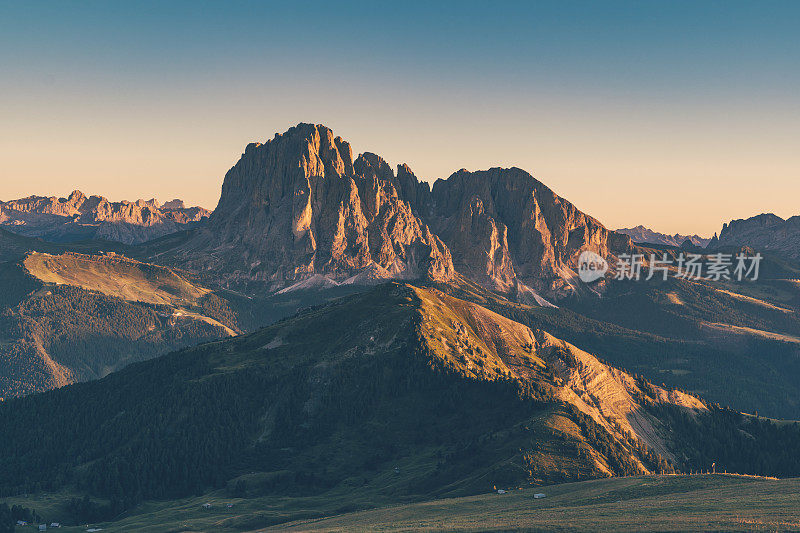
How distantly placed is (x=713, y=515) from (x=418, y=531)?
198 feet

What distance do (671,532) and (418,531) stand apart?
5457 cm

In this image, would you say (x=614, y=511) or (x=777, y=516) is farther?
(x=614, y=511)

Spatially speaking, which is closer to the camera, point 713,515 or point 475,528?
point 713,515

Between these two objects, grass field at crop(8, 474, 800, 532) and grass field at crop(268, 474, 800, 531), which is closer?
grass field at crop(8, 474, 800, 532)

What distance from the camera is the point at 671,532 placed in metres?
133

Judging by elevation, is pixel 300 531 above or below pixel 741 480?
below

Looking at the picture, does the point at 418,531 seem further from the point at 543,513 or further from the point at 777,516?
the point at 777,516

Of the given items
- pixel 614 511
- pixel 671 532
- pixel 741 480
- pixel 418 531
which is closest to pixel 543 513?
pixel 614 511

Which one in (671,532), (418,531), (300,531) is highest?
(671,532)

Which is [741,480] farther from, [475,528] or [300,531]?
[300,531]

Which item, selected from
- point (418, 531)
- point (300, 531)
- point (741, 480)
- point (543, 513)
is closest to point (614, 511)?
point (543, 513)

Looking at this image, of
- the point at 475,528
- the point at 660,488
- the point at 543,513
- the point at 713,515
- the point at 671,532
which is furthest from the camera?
the point at 660,488

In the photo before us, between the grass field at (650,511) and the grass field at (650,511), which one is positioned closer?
the grass field at (650,511)

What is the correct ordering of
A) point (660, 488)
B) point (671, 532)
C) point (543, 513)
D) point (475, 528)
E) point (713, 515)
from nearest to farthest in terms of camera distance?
point (671, 532), point (713, 515), point (475, 528), point (543, 513), point (660, 488)
